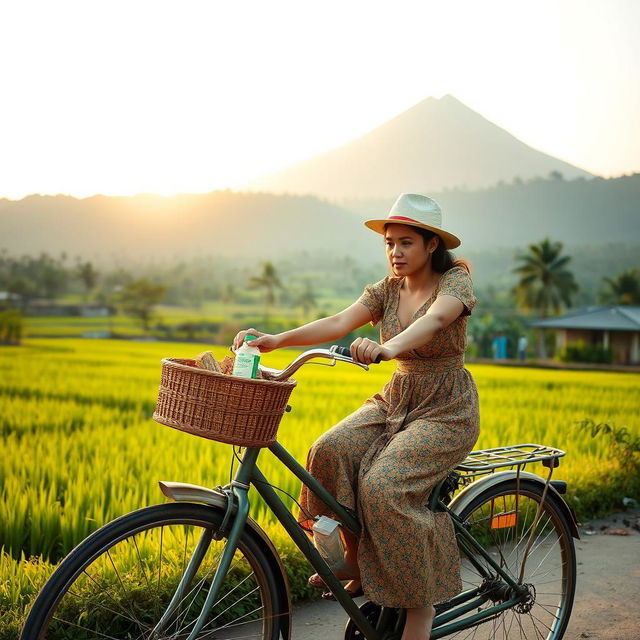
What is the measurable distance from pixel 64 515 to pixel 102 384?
303 inches

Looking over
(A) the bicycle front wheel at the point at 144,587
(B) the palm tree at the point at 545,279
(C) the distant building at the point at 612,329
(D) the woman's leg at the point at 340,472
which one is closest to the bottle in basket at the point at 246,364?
(A) the bicycle front wheel at the point at 144,587

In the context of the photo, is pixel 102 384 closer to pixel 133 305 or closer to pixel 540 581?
→ pixel 540 581

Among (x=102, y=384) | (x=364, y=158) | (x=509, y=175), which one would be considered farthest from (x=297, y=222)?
A: (x=102, y=384)

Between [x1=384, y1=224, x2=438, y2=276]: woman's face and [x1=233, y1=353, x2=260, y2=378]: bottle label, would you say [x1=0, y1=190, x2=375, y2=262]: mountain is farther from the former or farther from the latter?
[x1=233, y1=353, x2=260, y2=378]: bottle label

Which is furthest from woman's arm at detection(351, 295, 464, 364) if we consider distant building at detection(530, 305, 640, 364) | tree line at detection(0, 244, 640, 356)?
distant building at detection(530, 305, 640, 364)

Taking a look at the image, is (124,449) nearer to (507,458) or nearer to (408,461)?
(507,458)

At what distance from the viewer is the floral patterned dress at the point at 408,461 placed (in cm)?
227

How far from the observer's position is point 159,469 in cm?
468

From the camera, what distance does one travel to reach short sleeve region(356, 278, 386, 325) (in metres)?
2.70

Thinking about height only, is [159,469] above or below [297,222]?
below

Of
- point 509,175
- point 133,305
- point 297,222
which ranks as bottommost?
point 133,305

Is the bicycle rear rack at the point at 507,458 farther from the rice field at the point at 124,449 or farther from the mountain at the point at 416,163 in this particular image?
the mountain at the point at 416,163

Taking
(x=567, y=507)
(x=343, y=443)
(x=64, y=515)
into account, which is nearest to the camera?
(x=343, y=443)

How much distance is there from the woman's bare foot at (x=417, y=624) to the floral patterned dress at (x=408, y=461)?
59mm
